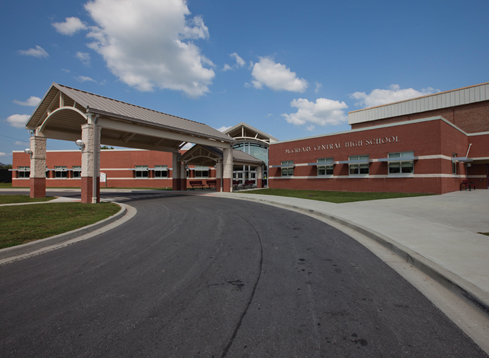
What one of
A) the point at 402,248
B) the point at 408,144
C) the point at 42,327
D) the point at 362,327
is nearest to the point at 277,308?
the point at 362,327

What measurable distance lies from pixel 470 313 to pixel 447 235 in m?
3.93

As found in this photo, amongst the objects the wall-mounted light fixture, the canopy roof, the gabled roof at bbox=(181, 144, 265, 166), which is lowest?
the wall-mounted light fixture

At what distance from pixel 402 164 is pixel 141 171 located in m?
36.8

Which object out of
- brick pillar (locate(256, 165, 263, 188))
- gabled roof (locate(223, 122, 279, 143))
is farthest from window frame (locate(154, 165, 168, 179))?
brick pillar (locate(256, 165, 263, 188))

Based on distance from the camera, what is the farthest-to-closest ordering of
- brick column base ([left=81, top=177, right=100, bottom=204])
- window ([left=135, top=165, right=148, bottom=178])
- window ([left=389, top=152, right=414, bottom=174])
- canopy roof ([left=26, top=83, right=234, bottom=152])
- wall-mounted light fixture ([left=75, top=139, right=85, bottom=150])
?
window ([left=135, top=165, right=148, bottom=178]) < window ([left=389, top=152, right=414, bottom=174]) < canopy roof ([left=26, top=83, right=234, bottom=152]) < brick column base ([left=81, top=177, right=100, bottom=204]) < wall-mounted light fixture ([left=75, top=139, right=85, bottom=150])

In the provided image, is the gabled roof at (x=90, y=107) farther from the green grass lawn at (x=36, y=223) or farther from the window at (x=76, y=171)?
the window at (x=76, y=171)

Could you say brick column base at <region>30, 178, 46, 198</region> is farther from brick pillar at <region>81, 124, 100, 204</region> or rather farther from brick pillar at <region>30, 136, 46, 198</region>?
brick pillar at <region>81, 124, 100, 204</region>

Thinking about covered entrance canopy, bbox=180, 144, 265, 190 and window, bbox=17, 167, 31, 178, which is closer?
covered entrance canopy, bbox=180, 144, 265, 190

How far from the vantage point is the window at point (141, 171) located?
41.1m

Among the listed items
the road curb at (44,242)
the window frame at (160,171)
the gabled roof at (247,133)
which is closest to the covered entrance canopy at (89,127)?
the road curb at (44,242)

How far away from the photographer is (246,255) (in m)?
5.21

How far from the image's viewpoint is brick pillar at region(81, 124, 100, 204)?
14758 millimetres

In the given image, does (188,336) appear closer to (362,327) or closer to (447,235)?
(362,327)

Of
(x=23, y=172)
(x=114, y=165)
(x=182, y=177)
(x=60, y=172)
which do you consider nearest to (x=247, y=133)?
(x=182, y=177)
